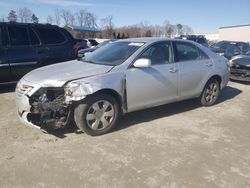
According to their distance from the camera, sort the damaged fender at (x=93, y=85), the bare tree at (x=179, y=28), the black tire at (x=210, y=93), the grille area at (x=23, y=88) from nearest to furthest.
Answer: the damaged fender at (x=93, y=85) → the grille area at (x=23, y=88) → the black tire at (x=210, y=93) → the bare tree at (x=179, y=28)

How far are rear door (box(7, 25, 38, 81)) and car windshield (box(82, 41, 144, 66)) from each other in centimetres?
238

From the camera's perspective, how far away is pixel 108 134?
4430mm

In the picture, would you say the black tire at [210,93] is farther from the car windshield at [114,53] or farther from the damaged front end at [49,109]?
the damaged front end at [49,109]

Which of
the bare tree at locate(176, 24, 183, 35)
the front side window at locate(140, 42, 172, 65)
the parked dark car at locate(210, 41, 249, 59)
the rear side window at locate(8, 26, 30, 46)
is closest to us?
the front side window at locate(140, 42, 172, 65)

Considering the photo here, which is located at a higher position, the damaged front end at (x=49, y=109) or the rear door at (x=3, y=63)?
the rear door at (x=3, y=63)

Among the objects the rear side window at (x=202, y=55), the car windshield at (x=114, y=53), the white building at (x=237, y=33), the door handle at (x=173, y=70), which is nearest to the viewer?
the car windshield at (x=114, y=53)

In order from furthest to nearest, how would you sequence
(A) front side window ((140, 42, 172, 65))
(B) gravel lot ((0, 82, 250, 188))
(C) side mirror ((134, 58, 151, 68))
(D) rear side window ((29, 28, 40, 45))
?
1. (D) rear side window ((29, 28, 40, 45))
2. (A) front side window ((140, 42, 172, 65))
3. (C) side mirror ((134, 58, 151, 68))
4. (B) gravel lot ((0, 82, 250, 188))

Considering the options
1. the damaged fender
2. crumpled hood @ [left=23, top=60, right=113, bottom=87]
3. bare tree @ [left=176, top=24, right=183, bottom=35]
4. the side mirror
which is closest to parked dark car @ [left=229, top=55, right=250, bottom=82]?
the side mirror

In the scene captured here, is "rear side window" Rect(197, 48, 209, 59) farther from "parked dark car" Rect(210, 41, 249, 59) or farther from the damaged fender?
"parked dark car" Rect(210, 41, 249, 59)

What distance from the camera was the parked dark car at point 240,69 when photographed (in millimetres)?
8992

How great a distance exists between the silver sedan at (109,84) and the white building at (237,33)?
53.3 metres

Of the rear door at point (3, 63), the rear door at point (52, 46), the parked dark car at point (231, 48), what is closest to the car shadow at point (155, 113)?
the rear door at point (52, 46)

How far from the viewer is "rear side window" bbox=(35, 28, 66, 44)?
7.30m

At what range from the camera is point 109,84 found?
4258 millimetres
